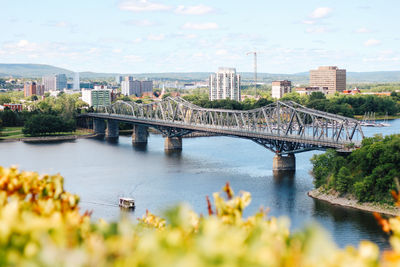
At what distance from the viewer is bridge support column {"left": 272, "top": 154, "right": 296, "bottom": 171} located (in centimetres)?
5016

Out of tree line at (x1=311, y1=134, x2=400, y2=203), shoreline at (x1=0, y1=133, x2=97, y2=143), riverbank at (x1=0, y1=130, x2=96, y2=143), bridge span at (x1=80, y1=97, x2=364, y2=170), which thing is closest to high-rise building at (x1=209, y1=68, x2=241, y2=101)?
bridge span at (x1=80, y1=97, x2=364, y2=170)

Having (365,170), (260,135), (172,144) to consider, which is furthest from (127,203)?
(172,144)

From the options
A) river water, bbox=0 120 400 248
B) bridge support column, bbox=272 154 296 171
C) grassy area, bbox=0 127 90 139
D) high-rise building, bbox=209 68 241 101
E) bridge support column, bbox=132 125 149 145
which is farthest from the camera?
high-rise building, bbox=209 68 241 101

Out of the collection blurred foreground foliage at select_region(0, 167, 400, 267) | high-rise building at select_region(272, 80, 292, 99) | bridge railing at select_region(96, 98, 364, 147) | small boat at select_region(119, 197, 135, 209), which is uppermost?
high-rise building at select_region(272, 80, 292, 99)

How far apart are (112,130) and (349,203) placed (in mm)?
58813

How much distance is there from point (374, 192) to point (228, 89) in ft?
438

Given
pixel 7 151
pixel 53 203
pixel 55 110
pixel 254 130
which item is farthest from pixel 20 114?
pixel 53 203

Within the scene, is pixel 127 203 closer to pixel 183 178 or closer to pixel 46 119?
pixel 183 178

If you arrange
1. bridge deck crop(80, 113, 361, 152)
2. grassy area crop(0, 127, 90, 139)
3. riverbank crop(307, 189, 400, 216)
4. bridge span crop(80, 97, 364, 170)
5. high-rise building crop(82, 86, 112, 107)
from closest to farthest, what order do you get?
riverbank crop(307, 189, 400, 216), bridge deck crop(80, 113, 361, 152), bridge span crop(80, 97, 364, 170), grassy area crop(0, 127, 90, 139), high-rise building crop(82, 86, 112, 107)

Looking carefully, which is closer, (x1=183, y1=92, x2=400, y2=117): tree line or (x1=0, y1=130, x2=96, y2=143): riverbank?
(x1=0, y1=130, x2=96, y2=143): riverbank

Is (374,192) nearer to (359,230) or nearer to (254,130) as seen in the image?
(359,230)

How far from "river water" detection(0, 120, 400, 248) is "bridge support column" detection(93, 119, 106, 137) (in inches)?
658

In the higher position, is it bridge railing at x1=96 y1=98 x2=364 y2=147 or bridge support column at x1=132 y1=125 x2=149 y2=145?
bridge railing at x1=96 y1=98 x2=364 y2=147

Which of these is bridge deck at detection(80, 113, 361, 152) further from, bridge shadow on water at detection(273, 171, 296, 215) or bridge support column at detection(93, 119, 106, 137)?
bridge support column at detection(93, 119, 106, 137)
